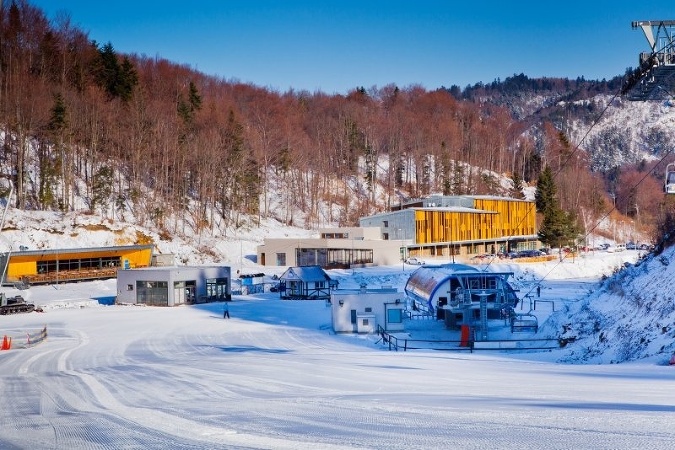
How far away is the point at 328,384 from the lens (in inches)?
481

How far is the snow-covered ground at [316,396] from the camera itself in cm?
686

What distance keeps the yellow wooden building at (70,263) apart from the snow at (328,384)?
11.4 metres

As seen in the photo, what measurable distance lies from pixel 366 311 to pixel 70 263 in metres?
29.0

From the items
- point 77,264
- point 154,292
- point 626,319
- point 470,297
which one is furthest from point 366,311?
point 77,264

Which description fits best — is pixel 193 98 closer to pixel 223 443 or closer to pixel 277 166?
pixel 277 166

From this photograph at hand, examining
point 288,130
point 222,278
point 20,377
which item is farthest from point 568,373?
point 288,130

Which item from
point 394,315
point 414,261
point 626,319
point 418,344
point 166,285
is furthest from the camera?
point 414,261

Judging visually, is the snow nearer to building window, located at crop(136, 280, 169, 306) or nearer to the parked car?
building window, located at crop(136, 280, 169, 306)

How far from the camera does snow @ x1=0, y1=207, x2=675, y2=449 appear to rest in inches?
276

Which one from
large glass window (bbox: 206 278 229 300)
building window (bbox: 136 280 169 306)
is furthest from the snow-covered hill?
building window (bbox: 136 280 169 306)

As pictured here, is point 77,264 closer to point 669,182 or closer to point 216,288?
point 216,288

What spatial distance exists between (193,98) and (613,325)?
65.6m

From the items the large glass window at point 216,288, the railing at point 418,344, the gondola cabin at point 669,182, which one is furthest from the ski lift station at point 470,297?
the large glass window at point 216,288

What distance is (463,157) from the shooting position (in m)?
Result: 97.6
